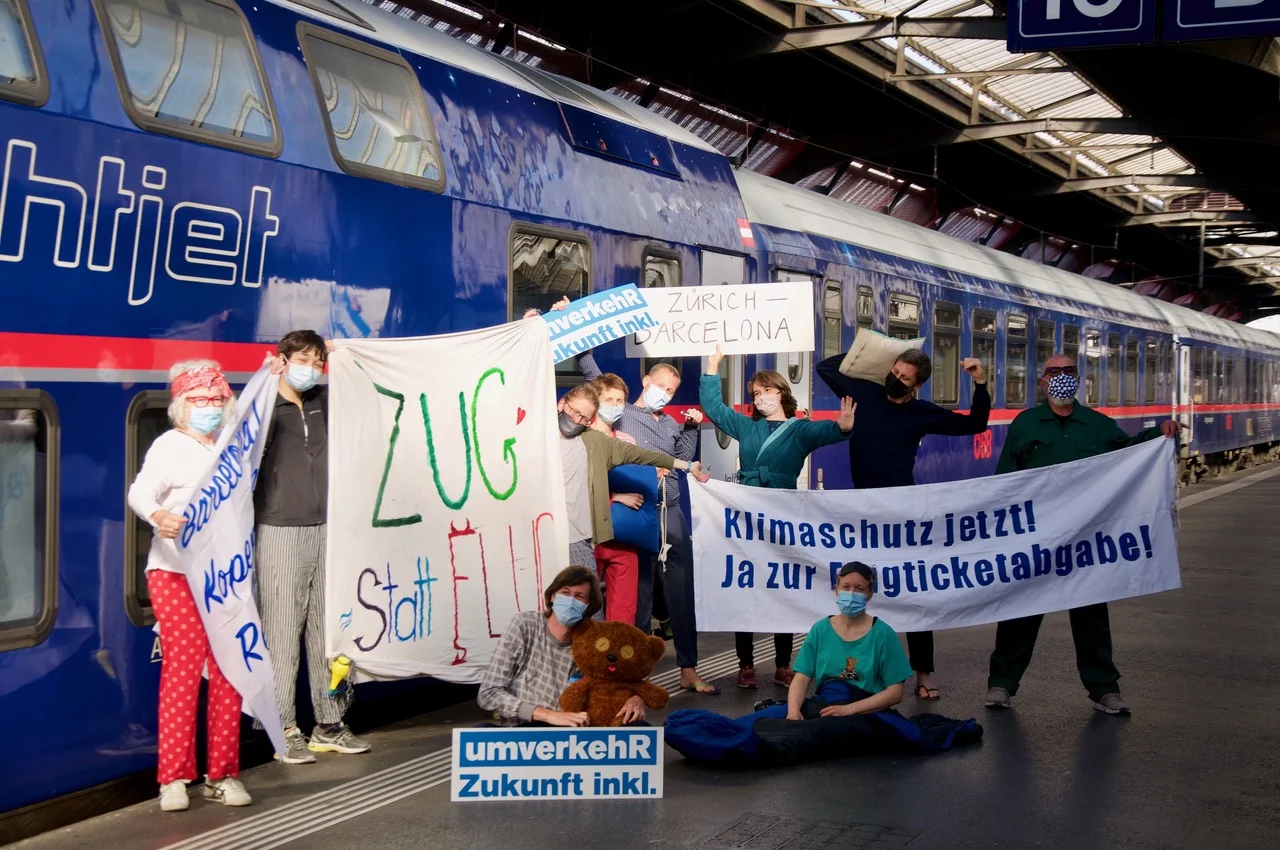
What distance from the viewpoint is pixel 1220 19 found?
8625 mm

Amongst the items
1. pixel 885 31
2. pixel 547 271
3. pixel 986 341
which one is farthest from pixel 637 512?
pixel 885 31

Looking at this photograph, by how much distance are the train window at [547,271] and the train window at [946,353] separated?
7.81 meters

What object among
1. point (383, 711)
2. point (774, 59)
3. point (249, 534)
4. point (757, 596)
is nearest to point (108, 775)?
point (249, 534)

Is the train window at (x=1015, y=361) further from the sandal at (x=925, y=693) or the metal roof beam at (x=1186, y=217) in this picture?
the metal roof beam at (x=1186, y=217)

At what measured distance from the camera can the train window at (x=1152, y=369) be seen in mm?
26330

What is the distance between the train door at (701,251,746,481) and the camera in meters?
10.9

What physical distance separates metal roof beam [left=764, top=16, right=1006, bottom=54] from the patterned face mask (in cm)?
1124

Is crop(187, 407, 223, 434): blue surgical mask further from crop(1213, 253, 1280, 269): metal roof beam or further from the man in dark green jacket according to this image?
crop(1213, 253, 1280, 269): metal roof beam

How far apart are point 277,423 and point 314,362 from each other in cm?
33

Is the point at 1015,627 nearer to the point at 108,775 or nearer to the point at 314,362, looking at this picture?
the point at 314,362

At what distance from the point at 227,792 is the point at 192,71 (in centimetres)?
289

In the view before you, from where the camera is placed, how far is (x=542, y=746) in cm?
625

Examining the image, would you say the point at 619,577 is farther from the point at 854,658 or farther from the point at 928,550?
the point at 854,658

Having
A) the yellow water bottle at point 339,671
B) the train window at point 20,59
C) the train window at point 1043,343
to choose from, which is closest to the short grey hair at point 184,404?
the train window at point 20,59
